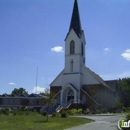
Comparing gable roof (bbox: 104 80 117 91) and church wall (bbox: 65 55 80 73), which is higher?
church wall (bbox: 65 55 80 73)

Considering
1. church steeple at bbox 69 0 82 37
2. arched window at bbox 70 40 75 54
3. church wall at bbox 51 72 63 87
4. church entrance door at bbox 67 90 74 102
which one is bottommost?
church entrance door at bbox 67 90 74 102

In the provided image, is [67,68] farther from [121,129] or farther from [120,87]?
[121,129]

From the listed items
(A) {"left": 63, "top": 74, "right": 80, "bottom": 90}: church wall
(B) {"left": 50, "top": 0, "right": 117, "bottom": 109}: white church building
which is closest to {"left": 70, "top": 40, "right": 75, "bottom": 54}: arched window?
(B) {"left": 50, "top": 0, "right": 117, "bottom": 109}: white church building

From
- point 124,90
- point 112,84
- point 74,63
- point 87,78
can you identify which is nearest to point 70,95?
point 87,78

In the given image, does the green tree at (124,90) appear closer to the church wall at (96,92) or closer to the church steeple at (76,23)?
the church wall at (96,92)

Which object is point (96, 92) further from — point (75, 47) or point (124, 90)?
point (124, 90)

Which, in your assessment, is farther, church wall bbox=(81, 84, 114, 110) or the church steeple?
the church steeple

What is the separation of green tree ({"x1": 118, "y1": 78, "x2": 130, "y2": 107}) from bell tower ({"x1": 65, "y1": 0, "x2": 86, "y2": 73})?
46.9ft

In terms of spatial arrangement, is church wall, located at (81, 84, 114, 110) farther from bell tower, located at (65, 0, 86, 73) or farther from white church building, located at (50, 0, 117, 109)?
bell tower, located at (65, 0, 86, 73)

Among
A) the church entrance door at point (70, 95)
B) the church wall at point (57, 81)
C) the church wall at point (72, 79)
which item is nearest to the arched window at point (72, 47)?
the church wall at point (72, 79)

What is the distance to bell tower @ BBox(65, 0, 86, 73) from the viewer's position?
1994 inches

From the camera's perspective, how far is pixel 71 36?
173 ft

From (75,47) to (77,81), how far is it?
27.2 feet

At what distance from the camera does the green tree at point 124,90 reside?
2293 inches
